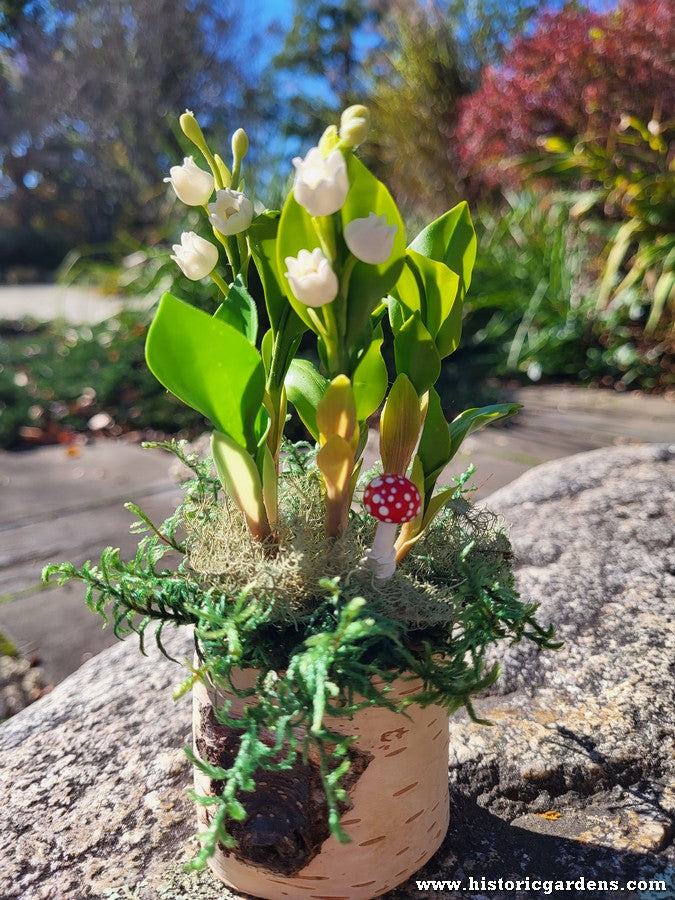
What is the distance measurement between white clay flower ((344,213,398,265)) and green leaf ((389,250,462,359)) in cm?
17

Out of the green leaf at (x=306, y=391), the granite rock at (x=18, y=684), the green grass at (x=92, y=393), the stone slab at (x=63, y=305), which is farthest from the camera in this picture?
the stone slab at (x=63, y=305)

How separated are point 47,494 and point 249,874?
8.53 ft

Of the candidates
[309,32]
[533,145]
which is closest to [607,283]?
[533,145]

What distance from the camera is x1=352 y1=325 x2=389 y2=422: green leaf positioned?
861mm

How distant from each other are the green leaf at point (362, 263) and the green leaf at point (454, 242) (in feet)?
0.59

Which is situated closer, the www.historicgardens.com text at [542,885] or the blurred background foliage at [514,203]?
the www.historicgardens.com text at [542,885]

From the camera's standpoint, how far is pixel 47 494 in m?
3.18

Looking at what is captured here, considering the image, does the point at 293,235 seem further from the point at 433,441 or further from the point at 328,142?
the point at 433,441

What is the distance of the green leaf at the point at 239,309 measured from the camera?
0.82 metres

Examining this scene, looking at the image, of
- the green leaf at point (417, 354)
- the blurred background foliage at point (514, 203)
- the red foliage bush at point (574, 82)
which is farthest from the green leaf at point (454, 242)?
the red foliage bush at point (574, 82)

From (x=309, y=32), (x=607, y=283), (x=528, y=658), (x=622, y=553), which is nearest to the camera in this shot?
(x=528, y=658)

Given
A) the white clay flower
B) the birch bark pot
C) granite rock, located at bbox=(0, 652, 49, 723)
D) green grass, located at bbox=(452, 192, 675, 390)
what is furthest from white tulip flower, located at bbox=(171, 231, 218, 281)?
green grass, located at bbox=(452, 192, 675, 390)

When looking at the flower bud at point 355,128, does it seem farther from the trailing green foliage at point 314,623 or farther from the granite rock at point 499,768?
the granite rock at point 499,768

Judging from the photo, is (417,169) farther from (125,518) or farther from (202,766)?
(202,766)
